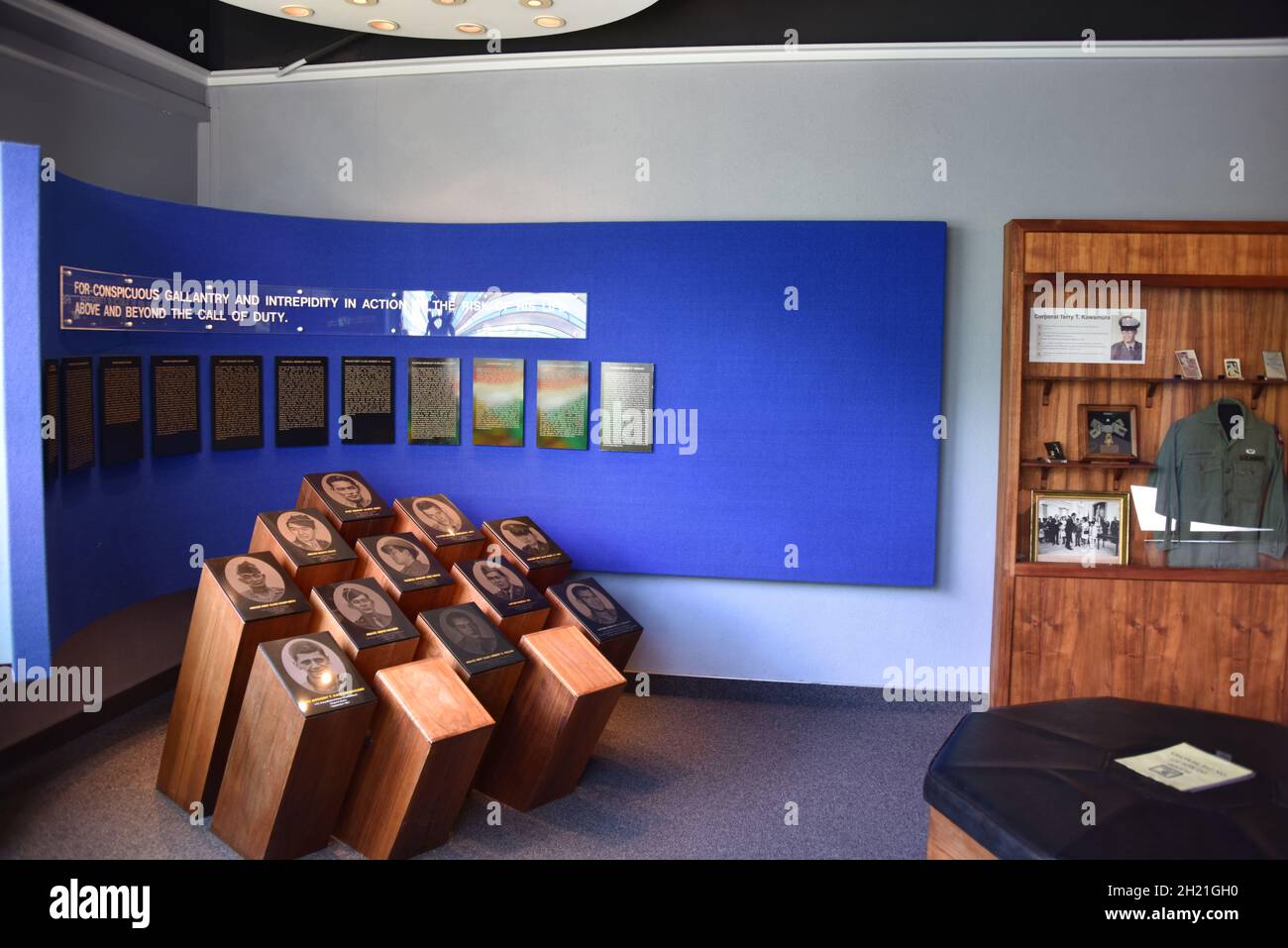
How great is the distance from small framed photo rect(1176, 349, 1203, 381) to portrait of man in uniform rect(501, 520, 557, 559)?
3171mm

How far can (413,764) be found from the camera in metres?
3.20

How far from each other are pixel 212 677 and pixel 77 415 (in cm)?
116

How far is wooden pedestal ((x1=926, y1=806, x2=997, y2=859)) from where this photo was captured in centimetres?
232

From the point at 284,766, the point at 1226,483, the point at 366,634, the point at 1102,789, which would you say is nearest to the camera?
the point at 1102,789

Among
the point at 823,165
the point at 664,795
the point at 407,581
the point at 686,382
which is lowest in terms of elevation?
the point at 664,795

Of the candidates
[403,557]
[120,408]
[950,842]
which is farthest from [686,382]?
[950,842]

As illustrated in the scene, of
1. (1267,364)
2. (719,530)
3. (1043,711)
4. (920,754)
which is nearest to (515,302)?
(719,530)

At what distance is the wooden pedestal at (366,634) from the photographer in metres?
3.47

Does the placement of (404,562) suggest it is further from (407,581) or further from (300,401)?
(300,401)

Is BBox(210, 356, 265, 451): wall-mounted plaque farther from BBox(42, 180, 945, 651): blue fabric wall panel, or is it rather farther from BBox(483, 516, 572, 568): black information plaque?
BBox(483, 516, 572, 568): black information plaque

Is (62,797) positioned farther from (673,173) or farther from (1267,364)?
(1267,364)

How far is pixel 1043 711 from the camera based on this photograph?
9.39ft

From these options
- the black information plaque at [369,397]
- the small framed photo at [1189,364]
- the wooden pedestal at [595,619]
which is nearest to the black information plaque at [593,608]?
the wooden pedestal at [595,619]

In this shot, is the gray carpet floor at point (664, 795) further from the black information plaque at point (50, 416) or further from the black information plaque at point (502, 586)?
the black information plaque at point (50, 416)
